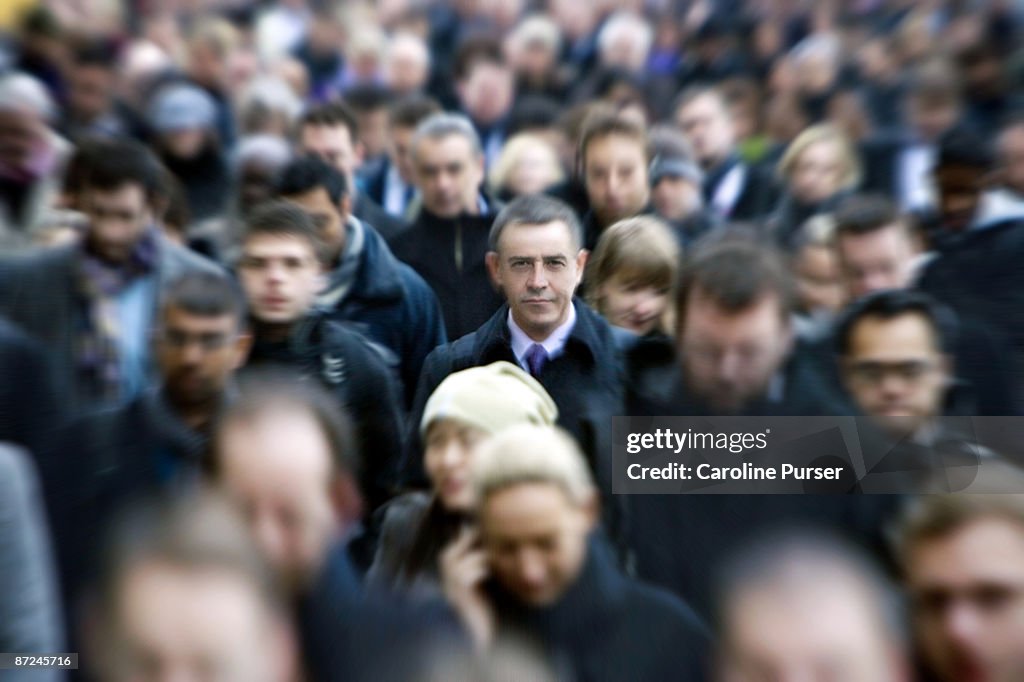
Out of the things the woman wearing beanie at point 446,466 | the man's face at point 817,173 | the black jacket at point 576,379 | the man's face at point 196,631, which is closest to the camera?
the man's face at point 196,631

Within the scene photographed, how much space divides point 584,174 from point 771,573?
161 centimetres

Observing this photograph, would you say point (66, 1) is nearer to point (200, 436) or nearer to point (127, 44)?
point (127, 44)

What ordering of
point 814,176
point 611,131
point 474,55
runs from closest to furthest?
point 611,131 → point 814,176 → point 474,55

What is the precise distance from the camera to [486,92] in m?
4.18

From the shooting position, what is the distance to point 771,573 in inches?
60.6

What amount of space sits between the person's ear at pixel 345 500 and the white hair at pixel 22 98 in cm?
157

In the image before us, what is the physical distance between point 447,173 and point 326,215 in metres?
0.45

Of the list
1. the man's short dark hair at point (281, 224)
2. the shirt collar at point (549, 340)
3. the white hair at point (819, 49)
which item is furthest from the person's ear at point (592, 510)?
the white hair at point (819, 49)

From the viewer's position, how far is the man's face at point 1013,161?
9.16ft

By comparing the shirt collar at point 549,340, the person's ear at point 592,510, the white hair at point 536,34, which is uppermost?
the white hair at point 536,34

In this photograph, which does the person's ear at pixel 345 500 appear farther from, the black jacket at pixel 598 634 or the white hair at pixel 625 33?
the white hair at pixel 625 33

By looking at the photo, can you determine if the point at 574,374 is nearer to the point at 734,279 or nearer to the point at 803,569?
the point at 734,279

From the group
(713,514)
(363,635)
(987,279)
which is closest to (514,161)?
(987,279)

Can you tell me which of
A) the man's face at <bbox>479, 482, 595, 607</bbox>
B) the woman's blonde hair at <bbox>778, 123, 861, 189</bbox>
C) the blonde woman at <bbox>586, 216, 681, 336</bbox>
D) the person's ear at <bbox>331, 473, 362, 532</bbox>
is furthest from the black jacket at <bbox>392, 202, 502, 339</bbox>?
the woman's blonde hair at <bbox>778, 123, 861, 189</bbox>
